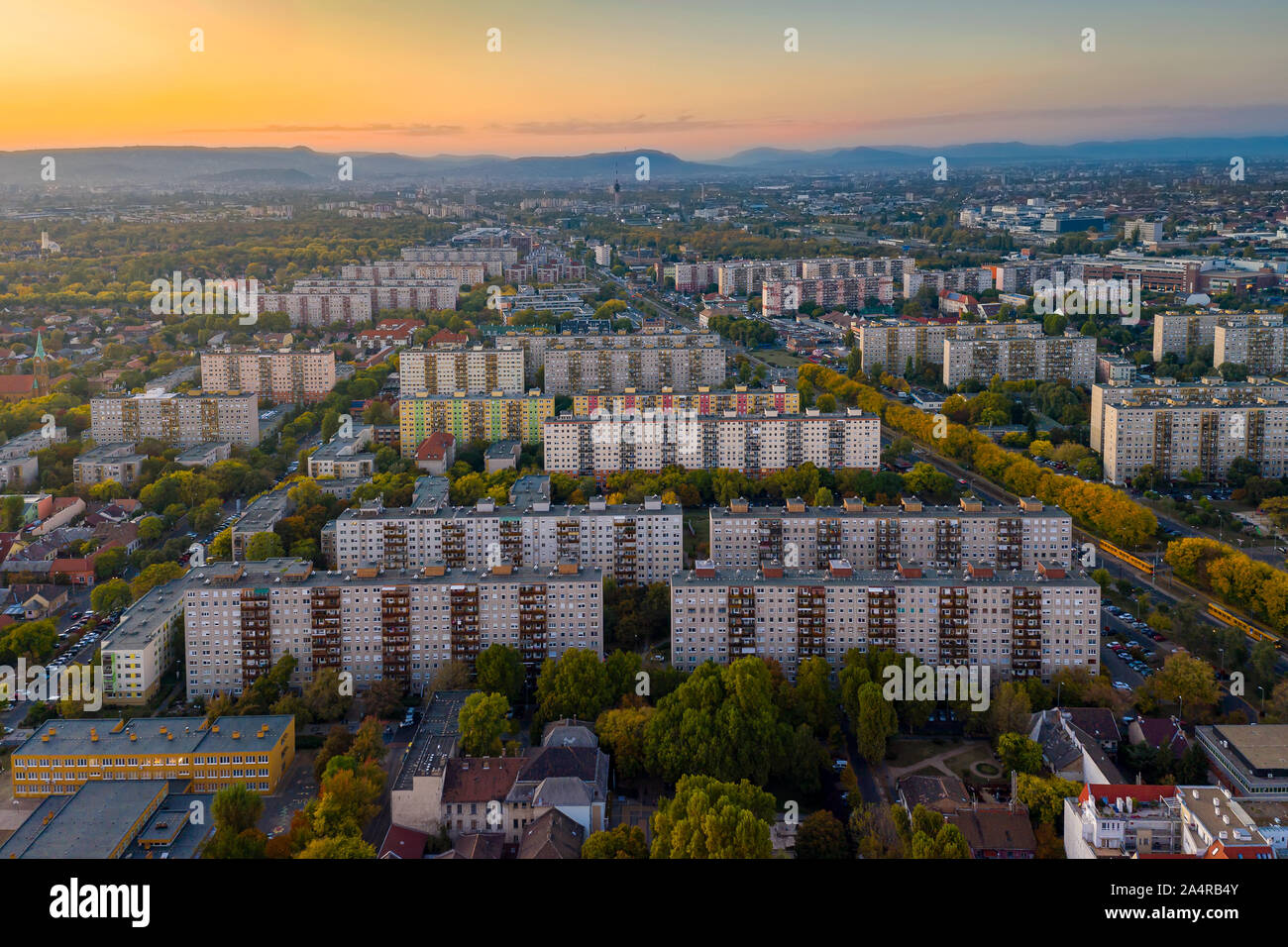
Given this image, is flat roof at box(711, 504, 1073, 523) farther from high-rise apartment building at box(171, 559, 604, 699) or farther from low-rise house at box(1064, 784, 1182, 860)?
low-rise house at box(1064, 784, 1182, 860)

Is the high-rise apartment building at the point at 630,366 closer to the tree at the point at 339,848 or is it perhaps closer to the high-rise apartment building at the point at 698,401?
the high-rise apartment building at the point at 698,401

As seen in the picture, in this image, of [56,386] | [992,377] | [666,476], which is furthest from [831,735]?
[56,386]

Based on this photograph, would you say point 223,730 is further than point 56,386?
No

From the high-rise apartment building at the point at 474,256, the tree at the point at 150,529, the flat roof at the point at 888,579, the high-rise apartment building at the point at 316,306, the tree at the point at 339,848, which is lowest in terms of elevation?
the tree at the point at 339,848

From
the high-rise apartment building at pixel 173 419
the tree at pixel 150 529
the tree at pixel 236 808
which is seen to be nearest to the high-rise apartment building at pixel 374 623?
the tree at pixel 236 808
